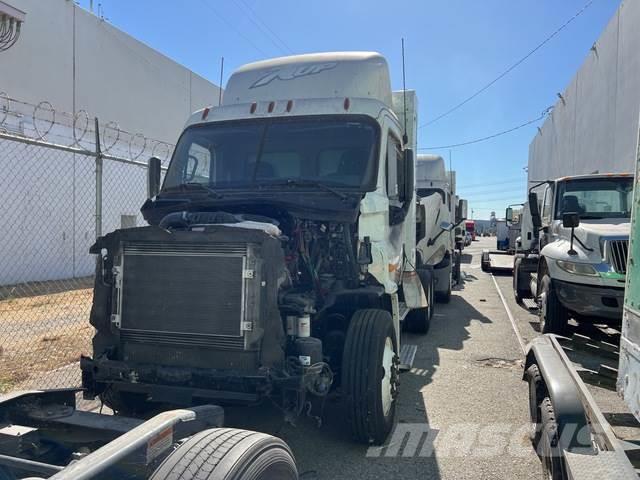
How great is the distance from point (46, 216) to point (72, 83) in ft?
18.2

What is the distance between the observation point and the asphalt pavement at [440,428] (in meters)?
3.80

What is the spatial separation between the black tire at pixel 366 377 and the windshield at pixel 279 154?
1244 mm

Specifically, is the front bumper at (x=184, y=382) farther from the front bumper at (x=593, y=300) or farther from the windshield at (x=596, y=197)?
the windshield at (x=596, y=197)

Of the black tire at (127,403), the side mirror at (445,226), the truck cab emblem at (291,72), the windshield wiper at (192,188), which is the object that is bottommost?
the black tire at (127,403)

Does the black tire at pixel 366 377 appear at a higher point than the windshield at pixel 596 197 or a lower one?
lower

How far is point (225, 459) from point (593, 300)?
19.9 feet

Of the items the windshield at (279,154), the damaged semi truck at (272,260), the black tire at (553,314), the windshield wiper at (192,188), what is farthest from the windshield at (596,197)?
the windshield wiper at (192,188)

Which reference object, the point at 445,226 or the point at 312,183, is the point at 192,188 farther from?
the point at 445,226

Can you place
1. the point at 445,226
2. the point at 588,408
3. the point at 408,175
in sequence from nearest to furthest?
1. the point at 588,408
2. the point at 408,175
3. the point at 445,226

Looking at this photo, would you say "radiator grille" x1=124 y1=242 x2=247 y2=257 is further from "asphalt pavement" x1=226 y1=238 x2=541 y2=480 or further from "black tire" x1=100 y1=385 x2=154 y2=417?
"asphalt pavement" x1=226 y1=238 x2=541 y2=480

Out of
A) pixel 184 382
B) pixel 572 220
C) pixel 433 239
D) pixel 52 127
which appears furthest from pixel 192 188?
pixel 52 127

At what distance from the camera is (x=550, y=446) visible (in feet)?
10.2

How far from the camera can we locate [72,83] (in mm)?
16891

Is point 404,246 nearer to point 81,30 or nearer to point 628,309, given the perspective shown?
point 628,309
